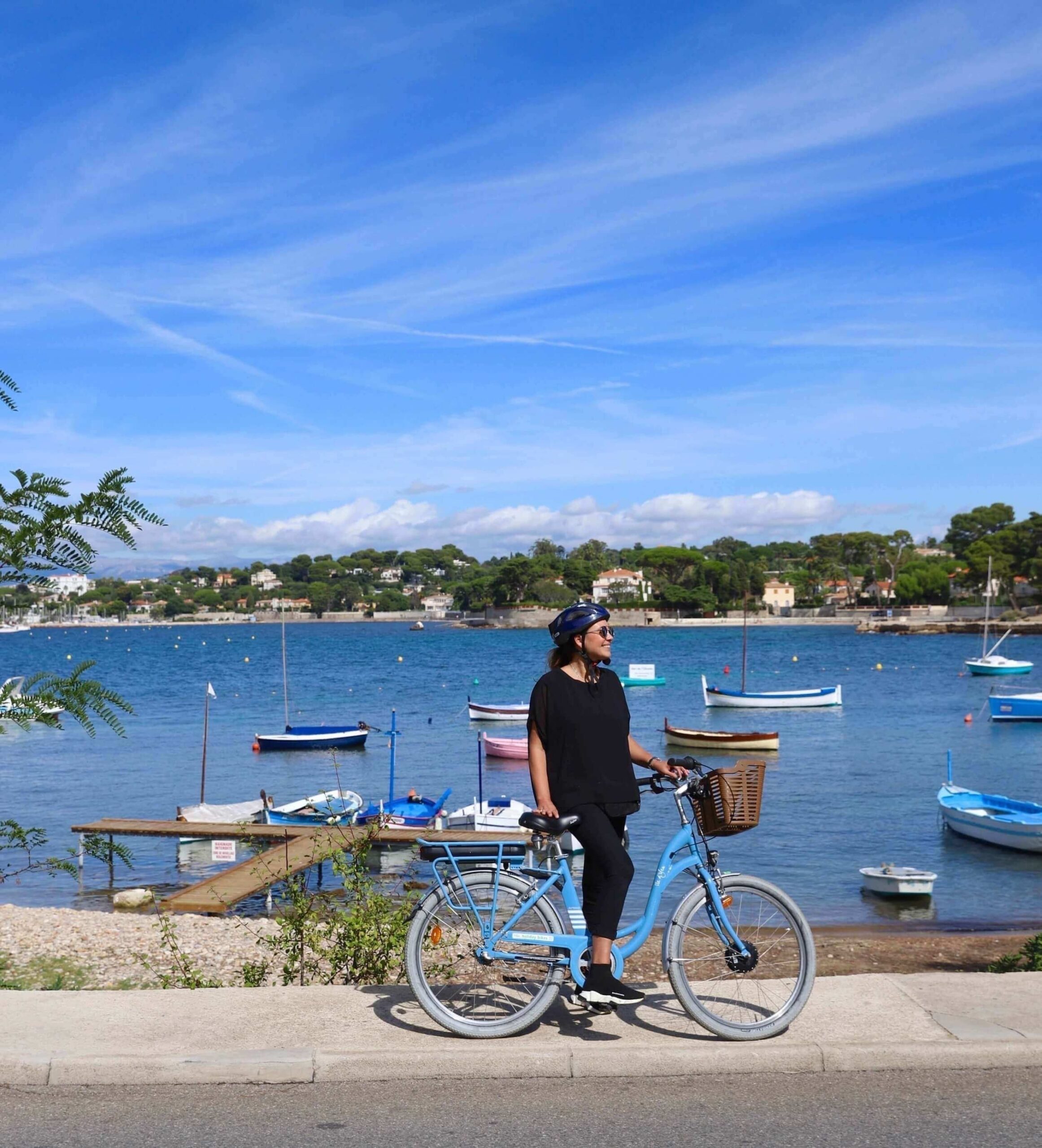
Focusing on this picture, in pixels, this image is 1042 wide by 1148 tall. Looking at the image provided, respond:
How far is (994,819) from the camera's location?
24.3 metres

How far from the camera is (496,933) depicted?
5723 mm

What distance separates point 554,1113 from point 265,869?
1496 cm

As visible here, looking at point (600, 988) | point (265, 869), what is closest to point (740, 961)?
point (600, 988)

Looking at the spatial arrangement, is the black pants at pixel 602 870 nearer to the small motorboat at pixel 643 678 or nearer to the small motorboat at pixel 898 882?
the small motorboat at pixel 898 882

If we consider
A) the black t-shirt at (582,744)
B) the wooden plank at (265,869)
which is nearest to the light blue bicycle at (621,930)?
the black t-shirt at (582,744)

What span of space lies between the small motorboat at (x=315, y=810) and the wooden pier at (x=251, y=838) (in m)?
2.47

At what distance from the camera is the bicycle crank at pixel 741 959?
5793mm

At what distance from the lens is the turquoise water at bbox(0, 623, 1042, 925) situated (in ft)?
73.6

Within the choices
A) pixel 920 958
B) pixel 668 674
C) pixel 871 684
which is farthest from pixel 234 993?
pixel 668 674

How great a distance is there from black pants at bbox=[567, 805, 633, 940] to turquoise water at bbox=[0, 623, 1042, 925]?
13246mm

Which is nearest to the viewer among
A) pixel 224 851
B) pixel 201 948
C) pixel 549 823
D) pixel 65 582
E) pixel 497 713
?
pixel 549 823

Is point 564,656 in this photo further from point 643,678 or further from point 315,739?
point 643,678

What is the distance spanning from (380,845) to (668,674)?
74.2m

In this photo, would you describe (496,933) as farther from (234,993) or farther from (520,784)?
(520,784)
